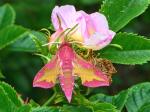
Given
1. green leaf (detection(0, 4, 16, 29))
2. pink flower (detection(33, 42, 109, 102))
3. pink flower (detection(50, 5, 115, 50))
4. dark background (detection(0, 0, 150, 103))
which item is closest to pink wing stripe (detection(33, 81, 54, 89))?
pink flower (detection(33, 42, 109, 102))

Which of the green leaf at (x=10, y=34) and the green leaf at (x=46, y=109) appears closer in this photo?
the green leaf at (x=46, y=109)

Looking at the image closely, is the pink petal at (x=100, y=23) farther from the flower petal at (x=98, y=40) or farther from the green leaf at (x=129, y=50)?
the green leaf at (x=129, y=50)

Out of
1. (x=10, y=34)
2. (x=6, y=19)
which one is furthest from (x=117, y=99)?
(x=6, y=19)

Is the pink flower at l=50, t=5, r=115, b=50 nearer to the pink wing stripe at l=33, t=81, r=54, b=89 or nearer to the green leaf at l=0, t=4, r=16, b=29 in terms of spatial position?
the pink wing stripe at l=33, t=81, r=54, b=89

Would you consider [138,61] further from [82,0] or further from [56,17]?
[82,0]

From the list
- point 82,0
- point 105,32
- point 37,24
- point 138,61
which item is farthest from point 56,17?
point 37,24

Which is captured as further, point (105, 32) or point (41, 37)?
point (41, 37)

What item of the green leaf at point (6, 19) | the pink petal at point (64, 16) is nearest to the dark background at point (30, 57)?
the green leaf at point (6, 19)
